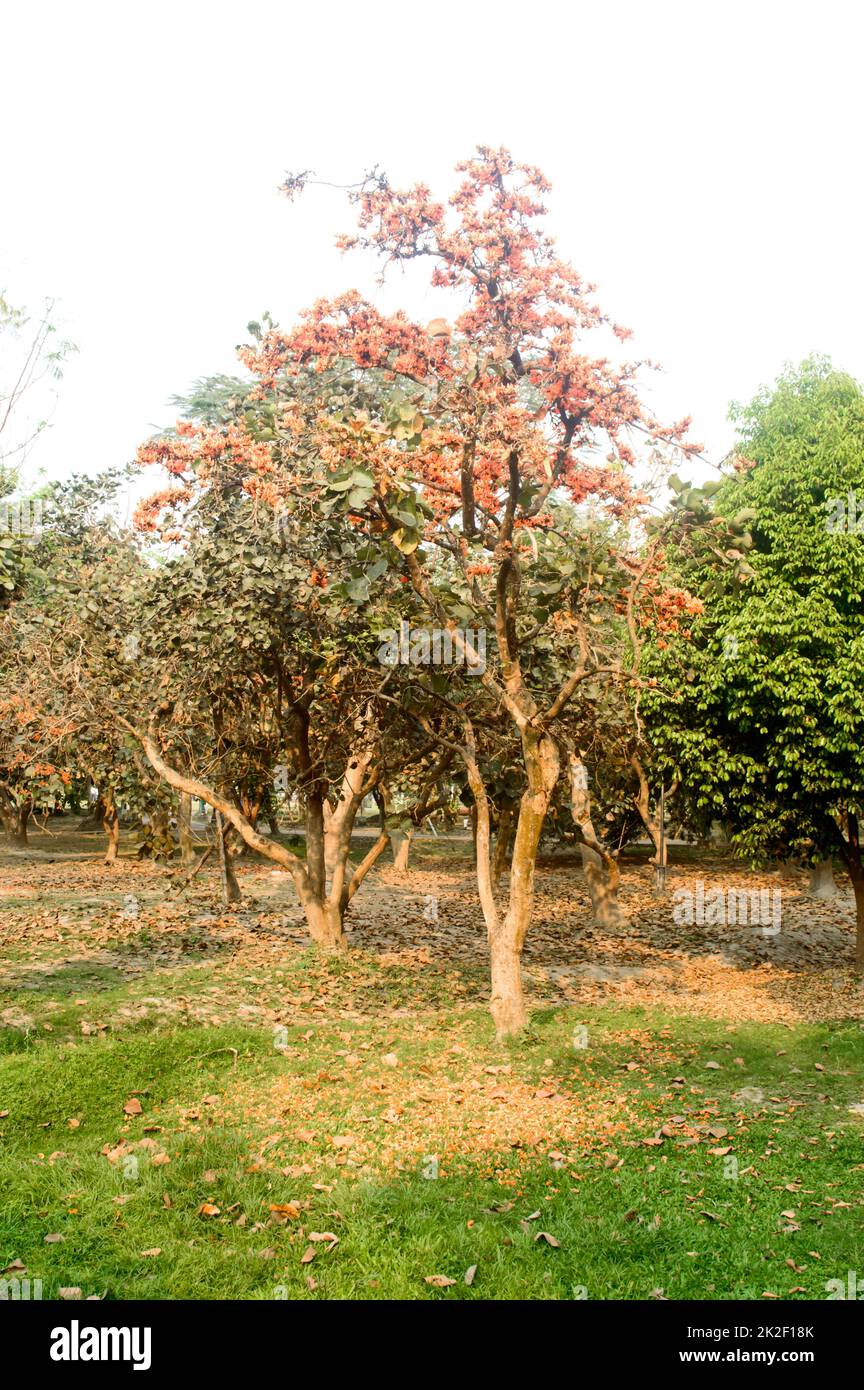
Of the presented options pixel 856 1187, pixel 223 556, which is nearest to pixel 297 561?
pixel 223 556

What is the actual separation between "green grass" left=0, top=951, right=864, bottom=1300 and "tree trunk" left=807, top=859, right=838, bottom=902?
49.5ft

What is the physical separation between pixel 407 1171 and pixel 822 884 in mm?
22362

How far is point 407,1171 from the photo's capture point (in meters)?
8.45

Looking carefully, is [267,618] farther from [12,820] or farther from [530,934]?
[12,820]

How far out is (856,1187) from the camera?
8.43 meters

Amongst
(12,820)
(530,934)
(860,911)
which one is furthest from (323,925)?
(12,820)

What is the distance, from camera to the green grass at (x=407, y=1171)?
6754 mm

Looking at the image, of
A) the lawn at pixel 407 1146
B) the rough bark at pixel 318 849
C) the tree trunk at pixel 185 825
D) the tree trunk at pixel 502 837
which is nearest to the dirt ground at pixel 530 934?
the tree trunk at pixel 185 825

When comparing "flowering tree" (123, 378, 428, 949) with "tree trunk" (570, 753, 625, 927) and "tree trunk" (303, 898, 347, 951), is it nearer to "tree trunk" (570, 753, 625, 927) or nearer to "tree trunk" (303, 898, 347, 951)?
"tree trunk" (303, 898, 347, 951)

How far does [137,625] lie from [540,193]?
27.2 feet

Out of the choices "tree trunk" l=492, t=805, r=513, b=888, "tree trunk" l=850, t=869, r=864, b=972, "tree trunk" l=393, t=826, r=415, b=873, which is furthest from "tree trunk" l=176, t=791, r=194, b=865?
"tree trunk" l=850, t=869, r=864, b=972

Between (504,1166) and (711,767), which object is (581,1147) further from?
(711,767)

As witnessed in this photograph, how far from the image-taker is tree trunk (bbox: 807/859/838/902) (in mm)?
27766

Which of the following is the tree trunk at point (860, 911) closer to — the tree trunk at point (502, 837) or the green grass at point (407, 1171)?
the green grass at point (407, 1171)
